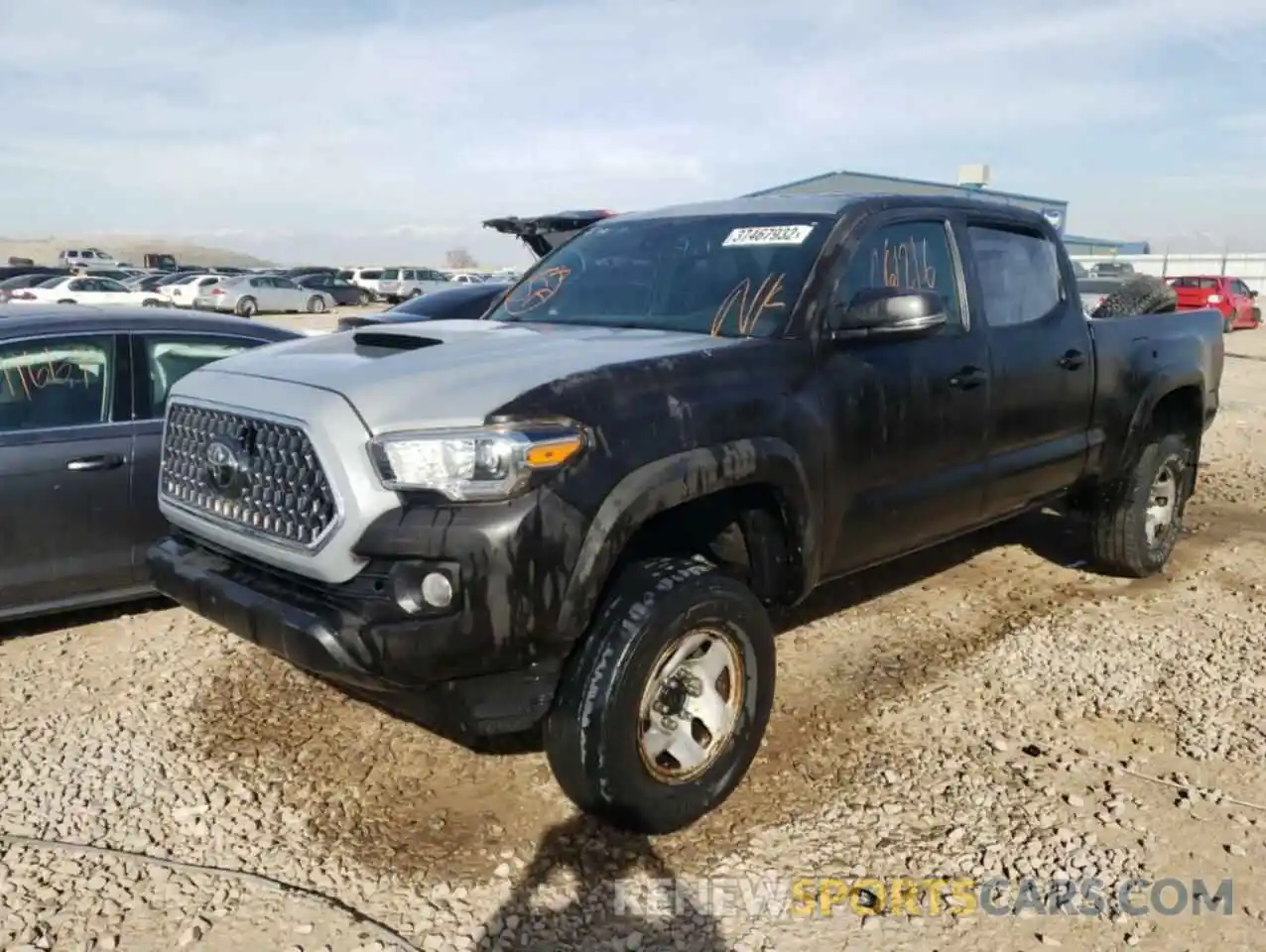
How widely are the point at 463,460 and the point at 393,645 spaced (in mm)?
516

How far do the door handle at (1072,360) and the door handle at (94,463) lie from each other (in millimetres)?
4356

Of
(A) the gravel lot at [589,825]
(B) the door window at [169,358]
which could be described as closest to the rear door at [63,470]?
(B) the door window at [169,358]

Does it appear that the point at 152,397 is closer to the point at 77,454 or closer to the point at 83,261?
the point at 77,454

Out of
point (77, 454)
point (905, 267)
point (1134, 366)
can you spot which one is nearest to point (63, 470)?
point (77, 454)

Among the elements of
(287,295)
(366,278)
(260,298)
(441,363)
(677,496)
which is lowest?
(677,496)

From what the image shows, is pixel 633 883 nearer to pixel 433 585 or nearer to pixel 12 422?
pixel 433 585

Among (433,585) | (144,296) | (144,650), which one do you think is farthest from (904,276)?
(144,296)

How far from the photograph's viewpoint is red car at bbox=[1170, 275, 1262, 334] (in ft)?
87.1

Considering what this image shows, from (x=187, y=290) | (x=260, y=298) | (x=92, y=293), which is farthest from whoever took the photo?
(x=260, y=298)

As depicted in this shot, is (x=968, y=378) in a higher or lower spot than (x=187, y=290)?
lower

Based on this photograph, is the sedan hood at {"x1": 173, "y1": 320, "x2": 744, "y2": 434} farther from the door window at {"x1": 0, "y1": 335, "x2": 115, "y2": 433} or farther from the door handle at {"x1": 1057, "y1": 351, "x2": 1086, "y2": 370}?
the door handle at {"x1": 1057, "y1": 351, "x2": 1086, "y2": 370}

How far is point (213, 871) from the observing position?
3.04 m

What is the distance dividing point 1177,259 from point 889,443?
67219 millimetres

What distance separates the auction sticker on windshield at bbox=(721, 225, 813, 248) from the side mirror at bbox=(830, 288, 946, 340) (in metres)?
0.35
